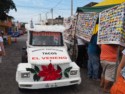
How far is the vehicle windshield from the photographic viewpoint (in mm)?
10070

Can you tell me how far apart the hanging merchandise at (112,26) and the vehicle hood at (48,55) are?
1357 mm

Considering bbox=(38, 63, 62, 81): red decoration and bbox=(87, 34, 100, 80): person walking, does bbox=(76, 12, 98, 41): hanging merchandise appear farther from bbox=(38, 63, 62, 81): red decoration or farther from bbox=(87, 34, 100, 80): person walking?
bbox=(38, 63, 62, 81): red decoration

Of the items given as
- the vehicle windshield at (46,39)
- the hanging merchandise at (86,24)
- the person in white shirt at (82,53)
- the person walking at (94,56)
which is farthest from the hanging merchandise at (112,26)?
the person in white shirt at (82,53)

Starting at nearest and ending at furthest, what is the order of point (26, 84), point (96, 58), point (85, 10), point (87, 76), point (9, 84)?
point (26, 84), point (9, 84), point (96, 58), point (87, 76), point (85, 10)

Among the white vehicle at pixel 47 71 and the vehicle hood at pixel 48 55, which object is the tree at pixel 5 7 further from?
the white vehicle at pixel 47 71

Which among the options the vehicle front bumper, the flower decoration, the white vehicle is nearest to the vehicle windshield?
the white vehicle

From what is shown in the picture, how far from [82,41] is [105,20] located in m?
3.82

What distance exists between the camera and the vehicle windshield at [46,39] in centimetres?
1007

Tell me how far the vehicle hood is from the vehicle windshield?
1.18 feet

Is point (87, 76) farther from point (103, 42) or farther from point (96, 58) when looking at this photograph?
point (103, 42)

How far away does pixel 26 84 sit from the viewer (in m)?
8.12

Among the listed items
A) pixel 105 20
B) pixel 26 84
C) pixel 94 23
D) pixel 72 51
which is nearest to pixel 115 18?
pixel 105 20

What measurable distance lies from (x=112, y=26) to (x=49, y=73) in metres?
2.37

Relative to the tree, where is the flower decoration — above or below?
below
